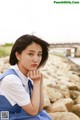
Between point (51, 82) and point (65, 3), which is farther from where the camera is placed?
point (51, 82)

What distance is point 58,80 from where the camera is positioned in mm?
2117

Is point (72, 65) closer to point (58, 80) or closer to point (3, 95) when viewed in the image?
point (58, 80)

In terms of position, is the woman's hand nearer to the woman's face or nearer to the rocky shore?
the woman's face

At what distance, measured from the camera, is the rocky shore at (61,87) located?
59.3 inches

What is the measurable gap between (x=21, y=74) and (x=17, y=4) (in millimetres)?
759

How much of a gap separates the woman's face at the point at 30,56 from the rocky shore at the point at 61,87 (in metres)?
0.46

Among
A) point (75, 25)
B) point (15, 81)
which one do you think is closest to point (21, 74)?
point (15, 81)

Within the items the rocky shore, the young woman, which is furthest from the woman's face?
the rocky shore

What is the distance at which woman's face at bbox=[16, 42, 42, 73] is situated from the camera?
0.95 metres

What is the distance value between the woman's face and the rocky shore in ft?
1.50

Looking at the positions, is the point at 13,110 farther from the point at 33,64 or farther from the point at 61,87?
the point at 61,87

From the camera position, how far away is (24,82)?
0.97 metres

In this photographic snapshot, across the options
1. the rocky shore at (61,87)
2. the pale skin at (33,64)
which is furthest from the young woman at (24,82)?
the rocky shore at (61,87)

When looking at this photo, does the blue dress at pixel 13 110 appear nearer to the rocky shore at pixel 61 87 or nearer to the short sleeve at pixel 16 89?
the short sleeve at pixel 16 89
